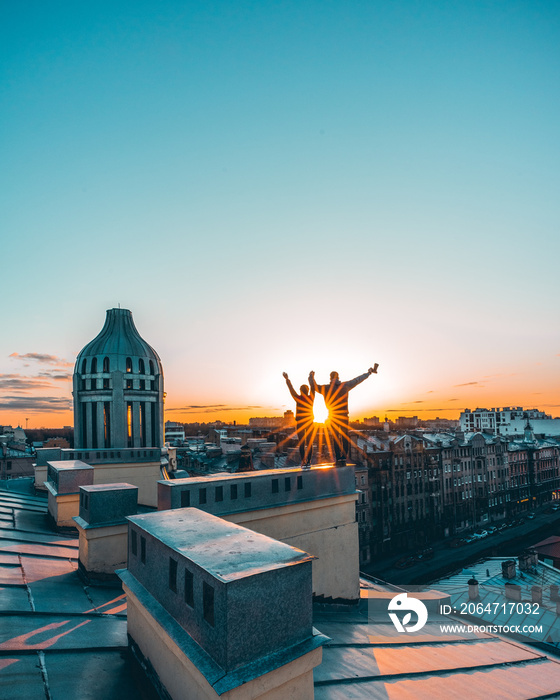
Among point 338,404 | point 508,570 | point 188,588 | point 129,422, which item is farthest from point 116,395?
point 508,570

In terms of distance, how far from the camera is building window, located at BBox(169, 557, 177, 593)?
6289 mm

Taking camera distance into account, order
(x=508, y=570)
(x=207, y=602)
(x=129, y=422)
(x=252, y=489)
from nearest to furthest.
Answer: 1. (x=207, y=602)
2. (x=252, y=489)
3. (x=508, y=570)
4. (x=129, y=422)

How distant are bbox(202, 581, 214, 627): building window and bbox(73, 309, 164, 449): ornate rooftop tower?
25.3m

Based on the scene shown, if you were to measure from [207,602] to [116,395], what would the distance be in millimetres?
25899

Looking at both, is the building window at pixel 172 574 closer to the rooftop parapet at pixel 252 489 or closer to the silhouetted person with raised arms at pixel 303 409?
the rooftop parapet at pixel 252 489

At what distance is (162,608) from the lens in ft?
21.3

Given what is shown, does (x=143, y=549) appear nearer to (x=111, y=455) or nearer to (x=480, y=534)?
(x=111, y=455)

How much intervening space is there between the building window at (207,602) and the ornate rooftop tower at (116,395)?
25.3 meters

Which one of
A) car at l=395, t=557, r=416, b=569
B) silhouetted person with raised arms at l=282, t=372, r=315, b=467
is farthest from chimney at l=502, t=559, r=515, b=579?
car at l=395, t=557, r=416, b=569

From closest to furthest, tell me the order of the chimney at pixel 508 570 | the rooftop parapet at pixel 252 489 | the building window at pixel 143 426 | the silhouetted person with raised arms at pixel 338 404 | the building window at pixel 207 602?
1. the building window at pixel 207 602
2. the rooftop parapet at pixel 252 489
3. the silhouetted person with raised arms at pixel 338 404
4. the chimney at pixel 508 570
5. the building window at pixel 143 426

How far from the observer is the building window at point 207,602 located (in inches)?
208

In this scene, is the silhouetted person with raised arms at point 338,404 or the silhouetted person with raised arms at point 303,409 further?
the silhouetted person with raised arms at point 303,409

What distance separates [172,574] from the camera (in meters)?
6.34

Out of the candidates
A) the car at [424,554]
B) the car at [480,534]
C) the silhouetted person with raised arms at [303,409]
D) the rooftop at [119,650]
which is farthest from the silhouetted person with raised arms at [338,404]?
the car at [480,534]
